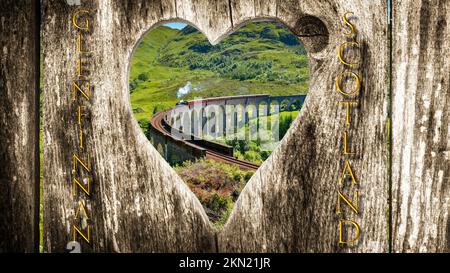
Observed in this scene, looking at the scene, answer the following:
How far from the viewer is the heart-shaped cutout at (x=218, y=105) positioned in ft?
11.1

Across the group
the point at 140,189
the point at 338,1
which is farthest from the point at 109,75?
the point at 338,1

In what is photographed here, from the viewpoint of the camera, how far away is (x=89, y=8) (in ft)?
5.53

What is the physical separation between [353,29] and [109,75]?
99cm

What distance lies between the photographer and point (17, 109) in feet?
5.68

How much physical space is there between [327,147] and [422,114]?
38cm

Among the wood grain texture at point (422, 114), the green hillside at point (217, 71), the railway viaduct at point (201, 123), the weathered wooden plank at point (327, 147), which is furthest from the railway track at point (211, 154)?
the wood grain texture at point (422, 114)

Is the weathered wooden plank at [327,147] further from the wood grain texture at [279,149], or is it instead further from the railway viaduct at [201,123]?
the railway viaduct at [201,123]

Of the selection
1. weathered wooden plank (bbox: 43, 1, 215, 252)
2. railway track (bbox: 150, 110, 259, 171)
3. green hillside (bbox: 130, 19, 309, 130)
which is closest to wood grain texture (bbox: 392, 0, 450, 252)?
weathered wooden plank (bbox: 43, 1, 215, 252)

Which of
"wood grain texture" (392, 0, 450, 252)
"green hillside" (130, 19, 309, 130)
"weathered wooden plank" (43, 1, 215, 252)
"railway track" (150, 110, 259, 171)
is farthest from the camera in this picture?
"green hillside" (130, 19, 309, 130)

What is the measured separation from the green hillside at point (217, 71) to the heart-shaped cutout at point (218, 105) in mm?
11

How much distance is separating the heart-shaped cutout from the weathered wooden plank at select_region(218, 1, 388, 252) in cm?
122

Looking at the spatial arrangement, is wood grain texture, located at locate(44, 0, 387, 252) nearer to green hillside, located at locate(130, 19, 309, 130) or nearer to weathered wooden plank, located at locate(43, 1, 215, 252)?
weathered wooden plank, located at locate(43, 1, 215, 252)

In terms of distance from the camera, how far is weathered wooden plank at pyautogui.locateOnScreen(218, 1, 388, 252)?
61.2 inches

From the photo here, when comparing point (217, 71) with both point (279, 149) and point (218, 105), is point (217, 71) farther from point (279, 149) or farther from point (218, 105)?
point (279, 149)
